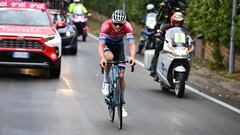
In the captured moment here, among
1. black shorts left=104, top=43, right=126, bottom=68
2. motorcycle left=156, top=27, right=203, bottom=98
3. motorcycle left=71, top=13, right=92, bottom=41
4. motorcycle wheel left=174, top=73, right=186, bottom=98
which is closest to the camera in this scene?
black shorts left=104, top=43, right=126, bottom=68

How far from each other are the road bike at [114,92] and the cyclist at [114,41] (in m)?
0.10

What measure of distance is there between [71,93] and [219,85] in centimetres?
443

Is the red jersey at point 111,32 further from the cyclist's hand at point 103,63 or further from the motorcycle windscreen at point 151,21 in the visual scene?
the motorcycle windscreen at point 151,21

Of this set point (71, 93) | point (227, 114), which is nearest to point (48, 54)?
point (71, 93)

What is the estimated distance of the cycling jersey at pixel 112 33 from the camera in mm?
11062

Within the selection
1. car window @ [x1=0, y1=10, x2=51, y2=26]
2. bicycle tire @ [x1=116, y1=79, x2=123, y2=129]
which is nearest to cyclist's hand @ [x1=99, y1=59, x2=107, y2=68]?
bicycle tire @ [x1=116, y1=79, x2=123, y2=129]

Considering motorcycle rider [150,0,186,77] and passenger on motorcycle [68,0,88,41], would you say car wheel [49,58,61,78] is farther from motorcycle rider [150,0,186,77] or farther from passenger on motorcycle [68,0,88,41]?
passenger on motorcycle [68,0,88,41]

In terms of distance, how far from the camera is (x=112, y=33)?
36.8 feet

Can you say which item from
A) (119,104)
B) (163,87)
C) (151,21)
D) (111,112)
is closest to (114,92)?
(119,104)

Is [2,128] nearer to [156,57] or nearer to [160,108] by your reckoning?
[160,108]

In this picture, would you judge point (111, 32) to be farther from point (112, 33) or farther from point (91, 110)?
point (91, 110)

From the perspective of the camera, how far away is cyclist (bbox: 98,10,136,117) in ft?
35.3

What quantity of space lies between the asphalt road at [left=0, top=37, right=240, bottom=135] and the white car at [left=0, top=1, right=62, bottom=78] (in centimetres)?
41

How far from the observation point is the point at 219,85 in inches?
660
